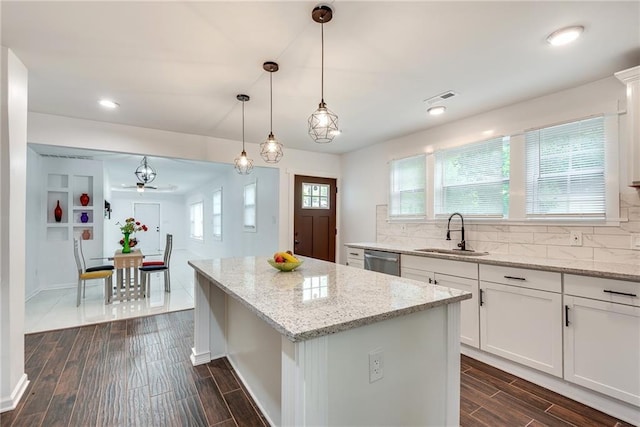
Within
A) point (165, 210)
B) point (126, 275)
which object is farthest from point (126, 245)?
point (165, 210)

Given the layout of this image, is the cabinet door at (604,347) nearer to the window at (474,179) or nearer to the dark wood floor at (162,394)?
the dark wood floor at (162,394)

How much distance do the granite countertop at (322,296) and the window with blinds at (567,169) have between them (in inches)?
71.5

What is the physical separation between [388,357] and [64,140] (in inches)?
161

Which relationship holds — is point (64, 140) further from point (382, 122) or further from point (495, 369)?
point (495, 369)

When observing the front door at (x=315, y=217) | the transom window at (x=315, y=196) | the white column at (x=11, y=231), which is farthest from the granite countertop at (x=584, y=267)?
the white column at (x=11, y=231)

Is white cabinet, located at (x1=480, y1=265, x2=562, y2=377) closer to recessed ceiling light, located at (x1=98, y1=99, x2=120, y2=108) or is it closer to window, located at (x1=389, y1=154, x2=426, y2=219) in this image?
window, located at (x1=389, y1=154, x2=426, y2=219)

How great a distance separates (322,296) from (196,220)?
10266mm

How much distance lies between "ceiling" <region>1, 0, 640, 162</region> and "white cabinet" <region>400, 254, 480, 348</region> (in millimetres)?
1604

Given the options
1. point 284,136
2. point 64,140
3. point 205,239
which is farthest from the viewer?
point 205,239

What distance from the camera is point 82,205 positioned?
548cm

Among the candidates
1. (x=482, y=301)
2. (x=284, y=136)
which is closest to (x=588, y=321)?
(x=482, y=301)

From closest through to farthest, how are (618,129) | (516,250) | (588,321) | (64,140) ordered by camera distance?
(588,321) → (618,129) → (516,250) → (64,140)

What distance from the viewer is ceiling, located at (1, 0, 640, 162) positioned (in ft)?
5.48

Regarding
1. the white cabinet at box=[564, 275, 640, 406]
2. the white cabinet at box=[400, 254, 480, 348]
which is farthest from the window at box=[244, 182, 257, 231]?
the white cabinet at box=[564, 275, 640, 406]
